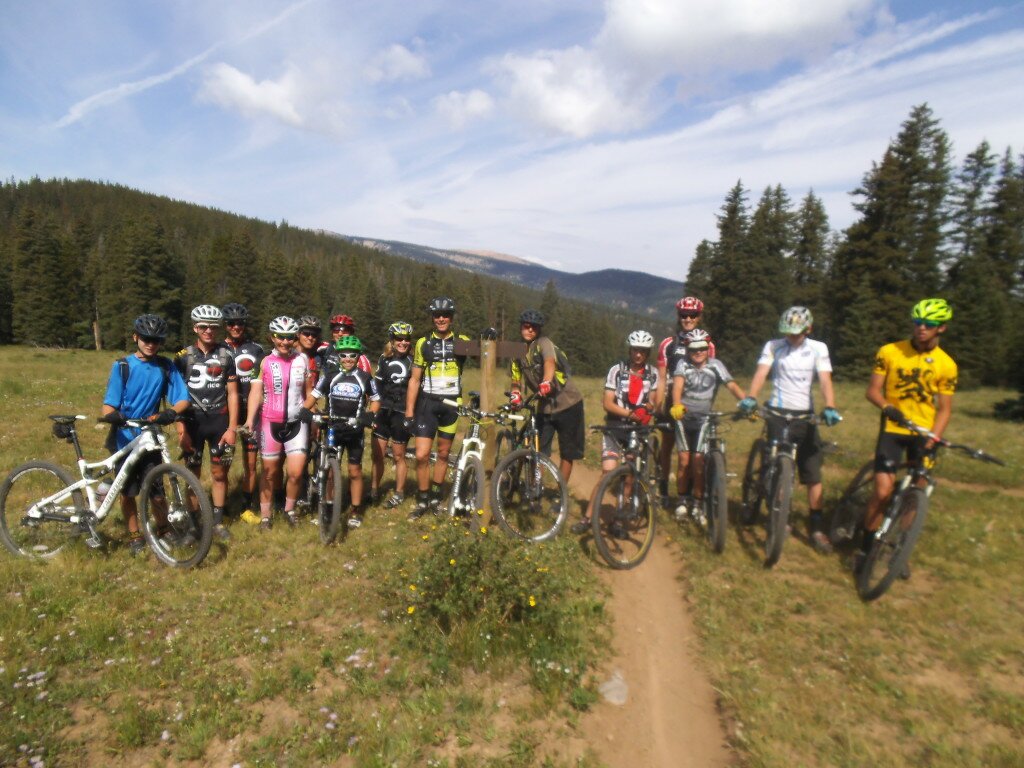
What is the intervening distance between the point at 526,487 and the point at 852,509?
431 cm

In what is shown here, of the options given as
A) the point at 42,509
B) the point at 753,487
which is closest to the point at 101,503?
the point at 42,509

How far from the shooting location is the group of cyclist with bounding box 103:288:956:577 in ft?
19.1

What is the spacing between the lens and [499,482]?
647cm

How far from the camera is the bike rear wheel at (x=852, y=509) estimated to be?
6590 millimetres

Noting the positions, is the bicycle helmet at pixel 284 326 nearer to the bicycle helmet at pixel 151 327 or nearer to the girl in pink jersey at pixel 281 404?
the girl in pink jersey at pixel 281 404

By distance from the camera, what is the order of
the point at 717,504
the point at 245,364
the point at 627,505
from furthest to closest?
1. the point at 245,364
2. the point at 717,504
3. the point at 627,505

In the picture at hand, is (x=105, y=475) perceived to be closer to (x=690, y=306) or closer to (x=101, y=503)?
(x=101, y=503)

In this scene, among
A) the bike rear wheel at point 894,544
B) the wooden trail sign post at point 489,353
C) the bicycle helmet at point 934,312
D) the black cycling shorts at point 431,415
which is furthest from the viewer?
the black cycling shorts at point 431,415

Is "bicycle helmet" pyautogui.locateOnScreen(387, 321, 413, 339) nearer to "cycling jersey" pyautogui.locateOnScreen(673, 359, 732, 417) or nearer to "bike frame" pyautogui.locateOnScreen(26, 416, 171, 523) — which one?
"bike frame" pyautogui.locateOnScreen(26, 416, 171, 523)

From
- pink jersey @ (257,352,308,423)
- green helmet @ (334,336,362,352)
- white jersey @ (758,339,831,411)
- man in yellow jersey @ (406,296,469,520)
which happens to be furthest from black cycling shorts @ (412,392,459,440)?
white jersey @ (758,339,831,411)

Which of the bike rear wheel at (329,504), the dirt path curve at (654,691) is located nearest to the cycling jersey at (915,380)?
the dirt path curve at (654,691)

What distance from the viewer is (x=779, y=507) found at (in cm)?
595

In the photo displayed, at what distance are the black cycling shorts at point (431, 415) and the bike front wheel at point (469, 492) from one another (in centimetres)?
81

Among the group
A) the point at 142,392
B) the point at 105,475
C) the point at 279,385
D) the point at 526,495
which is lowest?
the point at 526,495
